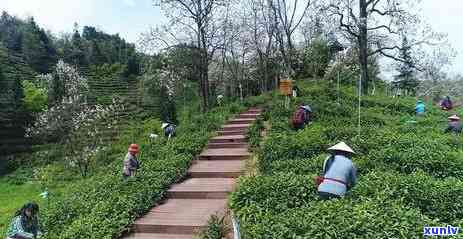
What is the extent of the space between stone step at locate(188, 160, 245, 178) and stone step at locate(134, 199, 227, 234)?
5.64 ft

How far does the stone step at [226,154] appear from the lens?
13508mm

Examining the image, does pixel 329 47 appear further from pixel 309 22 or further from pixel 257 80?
pixel 257 80

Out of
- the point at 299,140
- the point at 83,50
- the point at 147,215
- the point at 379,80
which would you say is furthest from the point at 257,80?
the point at 83,50

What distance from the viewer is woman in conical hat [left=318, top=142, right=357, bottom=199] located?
7680 millimetres

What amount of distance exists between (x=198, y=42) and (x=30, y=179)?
15785 millimetres

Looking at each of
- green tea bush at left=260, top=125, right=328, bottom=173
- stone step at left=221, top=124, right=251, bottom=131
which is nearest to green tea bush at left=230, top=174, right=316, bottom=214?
green tea bush at left=260, top=125, right=328, bottom=173

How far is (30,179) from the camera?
30719mm

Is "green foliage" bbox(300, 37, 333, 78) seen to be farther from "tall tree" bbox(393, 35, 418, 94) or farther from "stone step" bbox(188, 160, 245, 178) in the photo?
"stone step" bbox(188, 160, 245, 178)

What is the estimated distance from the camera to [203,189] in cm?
1067

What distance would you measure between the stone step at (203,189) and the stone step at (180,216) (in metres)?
0.20

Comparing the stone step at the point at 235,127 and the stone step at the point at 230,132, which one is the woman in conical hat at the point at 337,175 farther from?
the stone step at the point at 235,127

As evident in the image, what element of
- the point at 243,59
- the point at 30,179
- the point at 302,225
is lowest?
the point at 30,179

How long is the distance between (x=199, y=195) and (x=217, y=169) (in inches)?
73.2

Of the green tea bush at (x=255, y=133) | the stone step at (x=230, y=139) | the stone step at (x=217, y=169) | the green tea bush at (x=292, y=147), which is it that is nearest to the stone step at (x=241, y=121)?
the green tea bush at (x=255, y=133)
